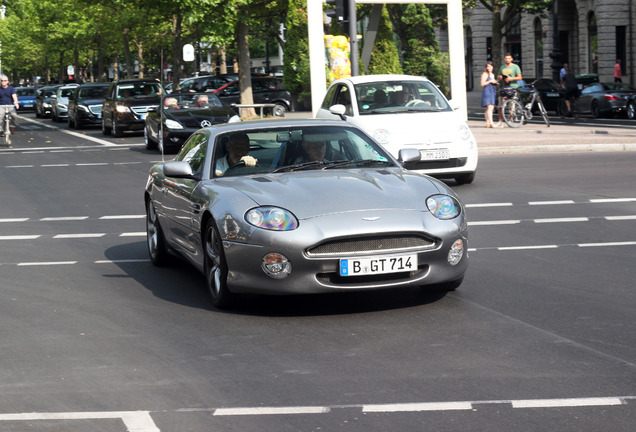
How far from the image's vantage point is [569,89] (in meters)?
36.6

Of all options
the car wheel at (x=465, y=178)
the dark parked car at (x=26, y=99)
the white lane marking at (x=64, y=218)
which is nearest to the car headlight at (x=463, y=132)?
the car wheel at (x=465, y=178)

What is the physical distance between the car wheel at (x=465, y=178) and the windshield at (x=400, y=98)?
1186 millimetres

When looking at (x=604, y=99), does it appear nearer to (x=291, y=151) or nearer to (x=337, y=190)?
(x=291, y=151)

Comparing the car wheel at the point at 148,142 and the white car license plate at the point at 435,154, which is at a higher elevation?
the white car license plate at the point at 435,154

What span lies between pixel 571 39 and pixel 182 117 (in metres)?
41.9

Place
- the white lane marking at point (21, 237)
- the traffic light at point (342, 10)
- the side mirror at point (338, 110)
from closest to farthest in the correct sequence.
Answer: the white lane marking at point (21, 237)
the side mirror at point (338, 110)
the traffic light at point (342, 10)

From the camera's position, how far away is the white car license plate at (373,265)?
707 centimetres

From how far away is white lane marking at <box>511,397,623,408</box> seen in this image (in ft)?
16.4

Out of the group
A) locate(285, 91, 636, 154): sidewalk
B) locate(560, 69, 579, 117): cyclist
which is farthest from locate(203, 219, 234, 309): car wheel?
locate(560, 69, 579, 117): cyclist

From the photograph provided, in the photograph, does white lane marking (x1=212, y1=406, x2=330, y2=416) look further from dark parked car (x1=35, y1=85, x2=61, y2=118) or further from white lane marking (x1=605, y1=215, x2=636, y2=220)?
dark parked car (x1=35, y1=85, x2=61, y2=118)

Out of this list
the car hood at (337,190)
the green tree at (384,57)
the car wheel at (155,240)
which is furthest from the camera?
the green tree at (384,57)

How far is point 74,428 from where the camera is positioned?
4.88 meters

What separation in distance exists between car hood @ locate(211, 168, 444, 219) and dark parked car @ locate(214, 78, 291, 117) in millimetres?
34153

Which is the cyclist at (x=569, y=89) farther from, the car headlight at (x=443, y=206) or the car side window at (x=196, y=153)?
the car headlight at (x=443, y=206)
